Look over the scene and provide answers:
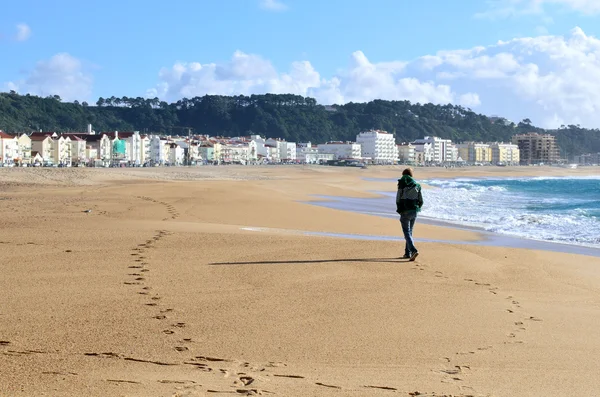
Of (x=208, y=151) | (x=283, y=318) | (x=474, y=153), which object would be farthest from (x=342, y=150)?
(x=283, y=318)

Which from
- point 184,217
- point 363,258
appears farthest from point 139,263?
point 184,217

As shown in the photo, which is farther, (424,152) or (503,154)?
(503,154)

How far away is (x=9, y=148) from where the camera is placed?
248ft

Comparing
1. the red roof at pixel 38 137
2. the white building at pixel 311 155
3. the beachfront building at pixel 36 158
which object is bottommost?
the beachfront building at pixel 36 158

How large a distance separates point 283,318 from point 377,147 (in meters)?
150

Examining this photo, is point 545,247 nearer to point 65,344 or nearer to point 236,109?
point 65,344

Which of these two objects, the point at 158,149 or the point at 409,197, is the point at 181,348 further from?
the point at 158,149

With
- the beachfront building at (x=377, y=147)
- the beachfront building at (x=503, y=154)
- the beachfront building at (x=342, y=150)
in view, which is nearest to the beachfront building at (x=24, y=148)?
the beachfront building at (x=342, y=150)

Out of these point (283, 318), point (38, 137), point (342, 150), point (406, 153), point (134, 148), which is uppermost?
point (38, 137)

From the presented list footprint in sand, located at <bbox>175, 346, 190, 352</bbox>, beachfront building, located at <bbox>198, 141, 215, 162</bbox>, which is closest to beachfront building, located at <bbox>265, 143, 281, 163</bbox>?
beachfront building, located at <bbox>198, 141, 215, 162</bbox>

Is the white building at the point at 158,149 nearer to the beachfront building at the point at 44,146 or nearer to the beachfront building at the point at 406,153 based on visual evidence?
the beachfront building at the point at 44,146

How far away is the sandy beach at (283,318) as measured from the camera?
404cm

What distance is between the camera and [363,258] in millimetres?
9508

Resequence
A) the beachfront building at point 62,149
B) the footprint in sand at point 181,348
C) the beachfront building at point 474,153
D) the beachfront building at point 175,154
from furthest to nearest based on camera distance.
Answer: the beachfront building at point 474,153 → the beachfront building at point 175,154 → the beachfront building at point 62,149 → the footprint in sand at point 181,348
